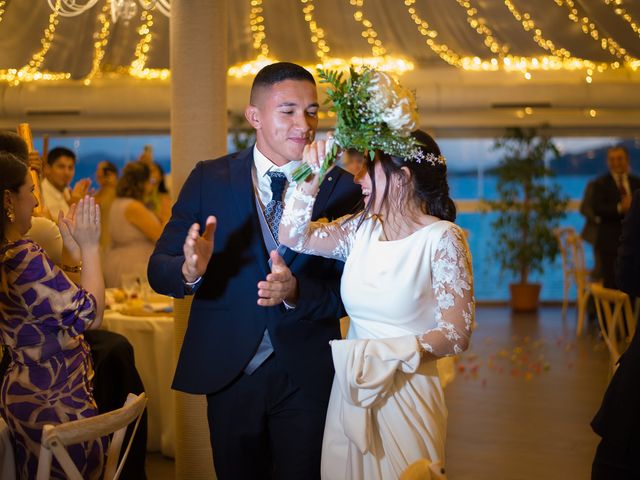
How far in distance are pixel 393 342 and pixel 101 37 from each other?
354 cm

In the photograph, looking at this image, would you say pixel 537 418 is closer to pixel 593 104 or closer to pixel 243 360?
pixel 243 360

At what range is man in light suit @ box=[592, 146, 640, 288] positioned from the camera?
9.60m

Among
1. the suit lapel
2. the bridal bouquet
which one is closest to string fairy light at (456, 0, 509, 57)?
the suit lapel

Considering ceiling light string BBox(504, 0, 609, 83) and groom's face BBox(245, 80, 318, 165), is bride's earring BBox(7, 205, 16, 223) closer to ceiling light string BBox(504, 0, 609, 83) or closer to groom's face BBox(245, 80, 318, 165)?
groom's face BBox(245, 80, 318, 165)

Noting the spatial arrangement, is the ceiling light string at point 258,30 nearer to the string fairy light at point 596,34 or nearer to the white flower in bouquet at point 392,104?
the string fairy light at point 596,34

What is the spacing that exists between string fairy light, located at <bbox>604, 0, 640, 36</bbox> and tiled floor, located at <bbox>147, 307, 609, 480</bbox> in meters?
2.45

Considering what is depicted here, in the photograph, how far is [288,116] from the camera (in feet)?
9.53

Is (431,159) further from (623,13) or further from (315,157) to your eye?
(623,13)

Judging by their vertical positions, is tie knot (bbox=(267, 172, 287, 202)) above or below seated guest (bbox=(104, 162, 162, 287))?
above

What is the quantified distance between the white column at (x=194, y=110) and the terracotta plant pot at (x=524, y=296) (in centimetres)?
877

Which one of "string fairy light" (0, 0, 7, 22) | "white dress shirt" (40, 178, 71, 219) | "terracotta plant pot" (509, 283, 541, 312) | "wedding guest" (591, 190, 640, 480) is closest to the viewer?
"wedding guest" (591, 190, 640, 480)

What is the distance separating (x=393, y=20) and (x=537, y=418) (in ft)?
9.42

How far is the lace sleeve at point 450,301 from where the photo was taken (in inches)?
97.9

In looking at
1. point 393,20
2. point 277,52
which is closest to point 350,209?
point 393,20
